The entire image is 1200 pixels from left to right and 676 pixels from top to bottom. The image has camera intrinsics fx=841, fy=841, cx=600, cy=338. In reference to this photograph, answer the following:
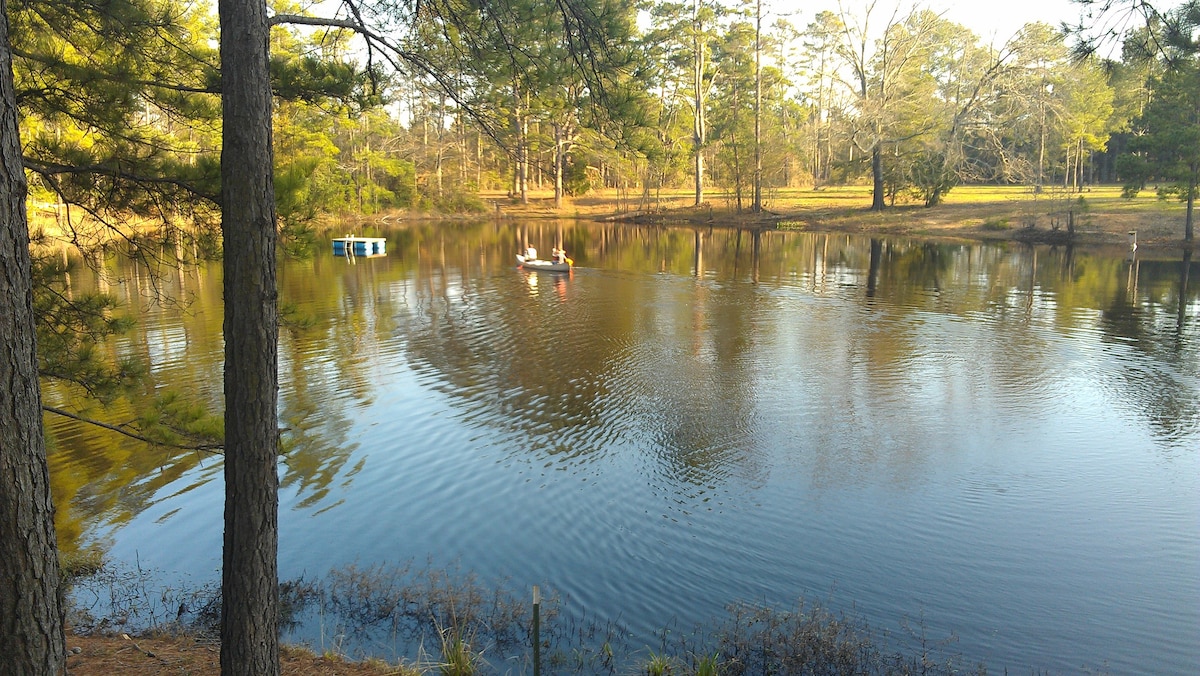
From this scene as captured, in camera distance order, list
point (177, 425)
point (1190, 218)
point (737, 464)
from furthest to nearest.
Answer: point (1190, 218), point (737, 464), point (177, 425)

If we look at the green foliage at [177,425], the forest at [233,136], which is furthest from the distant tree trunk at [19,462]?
the green foliage at [177,425]

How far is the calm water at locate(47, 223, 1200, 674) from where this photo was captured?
7.50 meters

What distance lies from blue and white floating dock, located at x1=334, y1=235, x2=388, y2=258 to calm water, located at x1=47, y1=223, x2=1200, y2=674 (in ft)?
39.6

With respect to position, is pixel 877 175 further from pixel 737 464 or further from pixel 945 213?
pixel 737 464

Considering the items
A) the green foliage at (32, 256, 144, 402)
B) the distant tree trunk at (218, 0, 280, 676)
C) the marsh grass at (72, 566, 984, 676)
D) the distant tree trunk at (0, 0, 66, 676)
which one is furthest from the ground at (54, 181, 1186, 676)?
the distant tree trunk at (0, 0, 66, 676)

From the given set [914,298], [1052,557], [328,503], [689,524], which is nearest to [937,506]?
[1052,557]

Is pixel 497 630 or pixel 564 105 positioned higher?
pixel 564 105

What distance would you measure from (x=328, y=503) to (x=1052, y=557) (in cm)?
745

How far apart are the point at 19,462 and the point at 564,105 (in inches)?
230

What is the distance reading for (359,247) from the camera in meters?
33.4

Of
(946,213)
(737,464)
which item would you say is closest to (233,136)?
(737,464)

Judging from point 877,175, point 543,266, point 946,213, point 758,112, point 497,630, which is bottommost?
point 497,630

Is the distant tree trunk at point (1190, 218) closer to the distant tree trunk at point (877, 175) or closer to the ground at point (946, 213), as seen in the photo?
the ground at point (946, 213)

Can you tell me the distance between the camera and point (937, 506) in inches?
365
